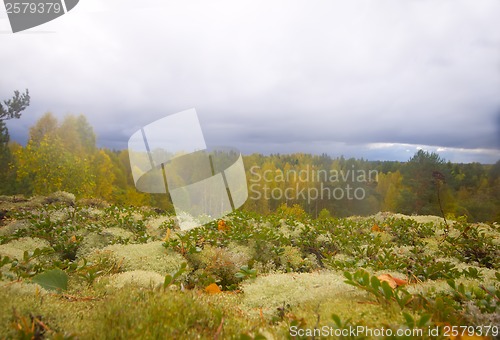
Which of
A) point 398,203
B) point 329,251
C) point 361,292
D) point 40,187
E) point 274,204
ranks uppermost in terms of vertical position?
point 361,292

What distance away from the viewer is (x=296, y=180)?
6988cm

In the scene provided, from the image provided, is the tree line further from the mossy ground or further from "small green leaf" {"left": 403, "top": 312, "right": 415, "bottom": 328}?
"small green leaf" {"left": 403, "top": 312, "right": 415, "bottom": 328}

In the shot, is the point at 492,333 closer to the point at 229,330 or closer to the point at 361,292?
the point at 361,292

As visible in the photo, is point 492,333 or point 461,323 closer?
point 492,333

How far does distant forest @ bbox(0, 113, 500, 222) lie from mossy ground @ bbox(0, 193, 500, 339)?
1.83m

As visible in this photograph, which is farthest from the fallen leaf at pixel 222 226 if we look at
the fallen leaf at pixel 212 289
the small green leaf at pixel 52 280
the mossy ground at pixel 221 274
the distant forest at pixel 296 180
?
the distant forest at pixel 296 180

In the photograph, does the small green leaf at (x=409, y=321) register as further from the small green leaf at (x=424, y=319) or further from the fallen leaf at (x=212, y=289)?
the fallen leaf at (x=212, y=289)

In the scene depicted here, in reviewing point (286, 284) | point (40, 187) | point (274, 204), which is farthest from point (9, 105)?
point (274, 204)

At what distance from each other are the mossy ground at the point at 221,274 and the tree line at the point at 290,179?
73.0 inches

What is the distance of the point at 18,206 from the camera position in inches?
261

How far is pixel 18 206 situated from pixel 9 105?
22880 mm

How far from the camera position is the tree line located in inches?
1145

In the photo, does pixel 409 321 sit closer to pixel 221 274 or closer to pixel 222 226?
pixel 221 274

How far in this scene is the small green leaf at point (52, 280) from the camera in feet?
8.39
